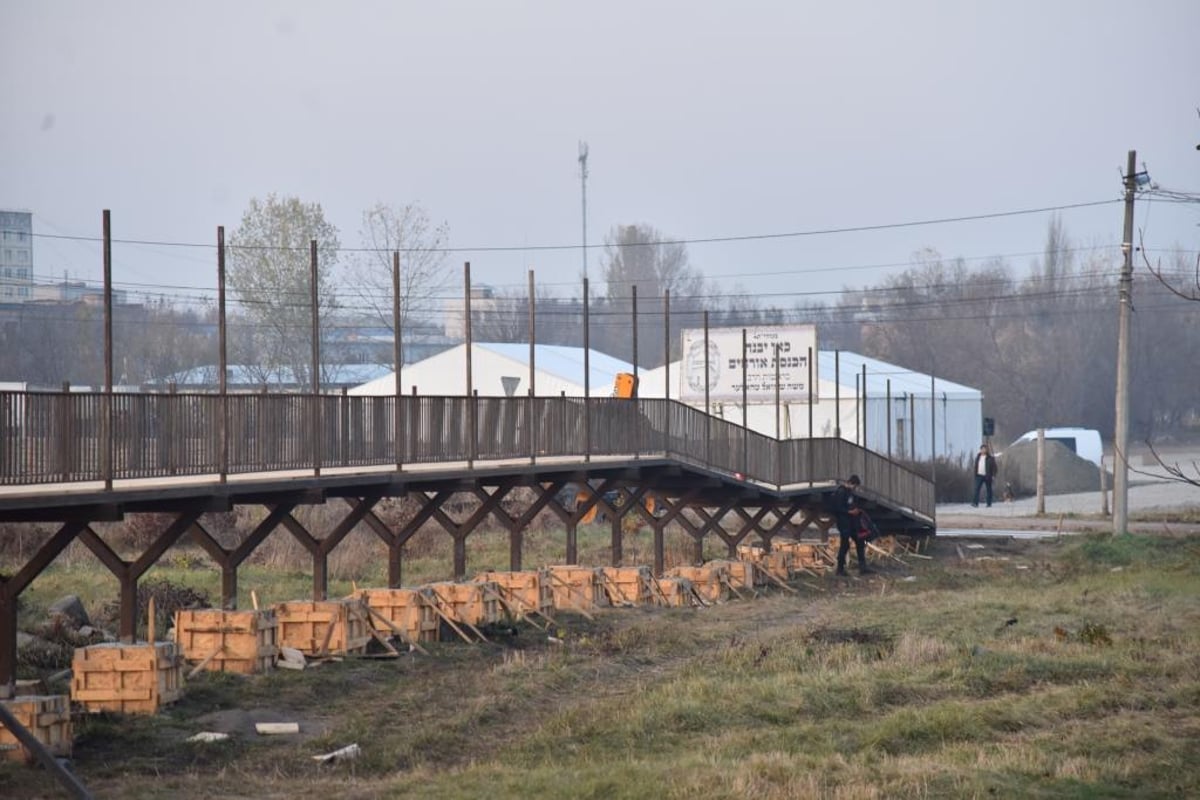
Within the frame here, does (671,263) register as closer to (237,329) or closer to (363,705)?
(237,329)

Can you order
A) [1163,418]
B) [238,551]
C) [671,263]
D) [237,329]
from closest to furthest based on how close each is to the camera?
[238,551], [237,329], [1163,418], [671,263]

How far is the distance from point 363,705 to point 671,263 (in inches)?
4968

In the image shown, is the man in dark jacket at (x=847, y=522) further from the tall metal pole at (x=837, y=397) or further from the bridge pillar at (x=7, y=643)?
the bridge pillar at (x=7, y=643)

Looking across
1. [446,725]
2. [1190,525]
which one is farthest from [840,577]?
[446,725]

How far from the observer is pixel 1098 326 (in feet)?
362

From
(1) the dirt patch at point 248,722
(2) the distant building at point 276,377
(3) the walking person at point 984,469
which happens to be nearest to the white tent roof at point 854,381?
(3) the walking person at point 984,469

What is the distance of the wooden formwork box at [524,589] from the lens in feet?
83.1

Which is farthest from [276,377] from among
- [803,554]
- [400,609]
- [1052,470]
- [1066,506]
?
[400,609]

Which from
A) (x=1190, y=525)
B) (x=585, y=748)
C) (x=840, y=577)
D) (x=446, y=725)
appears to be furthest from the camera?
(x=1190, y=525)

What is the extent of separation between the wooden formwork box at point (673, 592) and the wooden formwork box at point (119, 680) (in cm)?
1382

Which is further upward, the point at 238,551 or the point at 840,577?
the point at 238,551

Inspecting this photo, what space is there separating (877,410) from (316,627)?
147 feet

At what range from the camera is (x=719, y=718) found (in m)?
16.1

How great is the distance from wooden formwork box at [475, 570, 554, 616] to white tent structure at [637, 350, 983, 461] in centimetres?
2961
